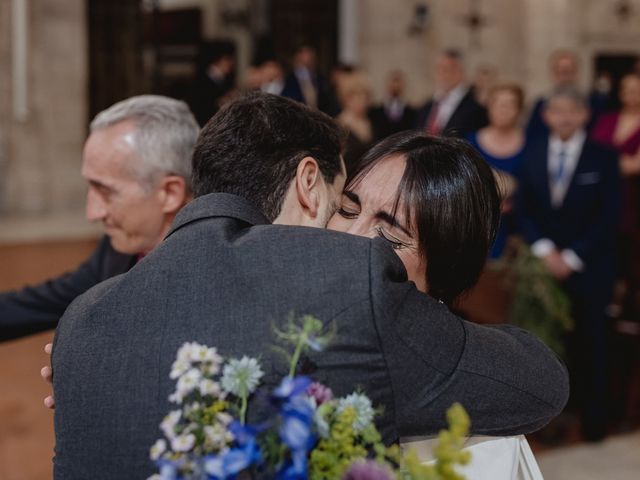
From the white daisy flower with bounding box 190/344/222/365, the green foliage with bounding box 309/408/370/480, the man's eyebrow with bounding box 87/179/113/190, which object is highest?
the man's eyebrow with bounding box 87/179/113/190

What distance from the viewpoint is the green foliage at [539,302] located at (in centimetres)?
496

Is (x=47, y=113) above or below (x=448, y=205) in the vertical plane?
below

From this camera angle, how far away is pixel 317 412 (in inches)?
41.4

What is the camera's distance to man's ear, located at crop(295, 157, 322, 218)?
174cm

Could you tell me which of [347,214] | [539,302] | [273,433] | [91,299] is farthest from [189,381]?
[539,302]

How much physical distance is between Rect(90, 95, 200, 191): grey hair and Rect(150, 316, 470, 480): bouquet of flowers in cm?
152

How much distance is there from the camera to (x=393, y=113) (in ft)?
37.2

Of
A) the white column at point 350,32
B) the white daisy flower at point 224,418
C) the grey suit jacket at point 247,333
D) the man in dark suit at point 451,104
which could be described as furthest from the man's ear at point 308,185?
the white column at point 350,32

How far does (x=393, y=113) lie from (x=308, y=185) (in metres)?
9.75

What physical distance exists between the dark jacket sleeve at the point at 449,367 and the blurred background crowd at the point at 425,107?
85.1 inches

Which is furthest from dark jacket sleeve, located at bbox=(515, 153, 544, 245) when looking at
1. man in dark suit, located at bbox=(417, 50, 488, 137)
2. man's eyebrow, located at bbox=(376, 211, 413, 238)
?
man's eyebrow, located at bbox=(376, 211, 413, 238)

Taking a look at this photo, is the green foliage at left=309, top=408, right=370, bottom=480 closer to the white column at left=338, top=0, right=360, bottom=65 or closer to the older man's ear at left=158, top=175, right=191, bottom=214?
the older man's ear at left=158, top=175, right=191, bottom=214

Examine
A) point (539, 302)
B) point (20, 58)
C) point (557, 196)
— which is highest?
point (20, 58)

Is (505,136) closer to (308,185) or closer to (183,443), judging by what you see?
(308,185)
